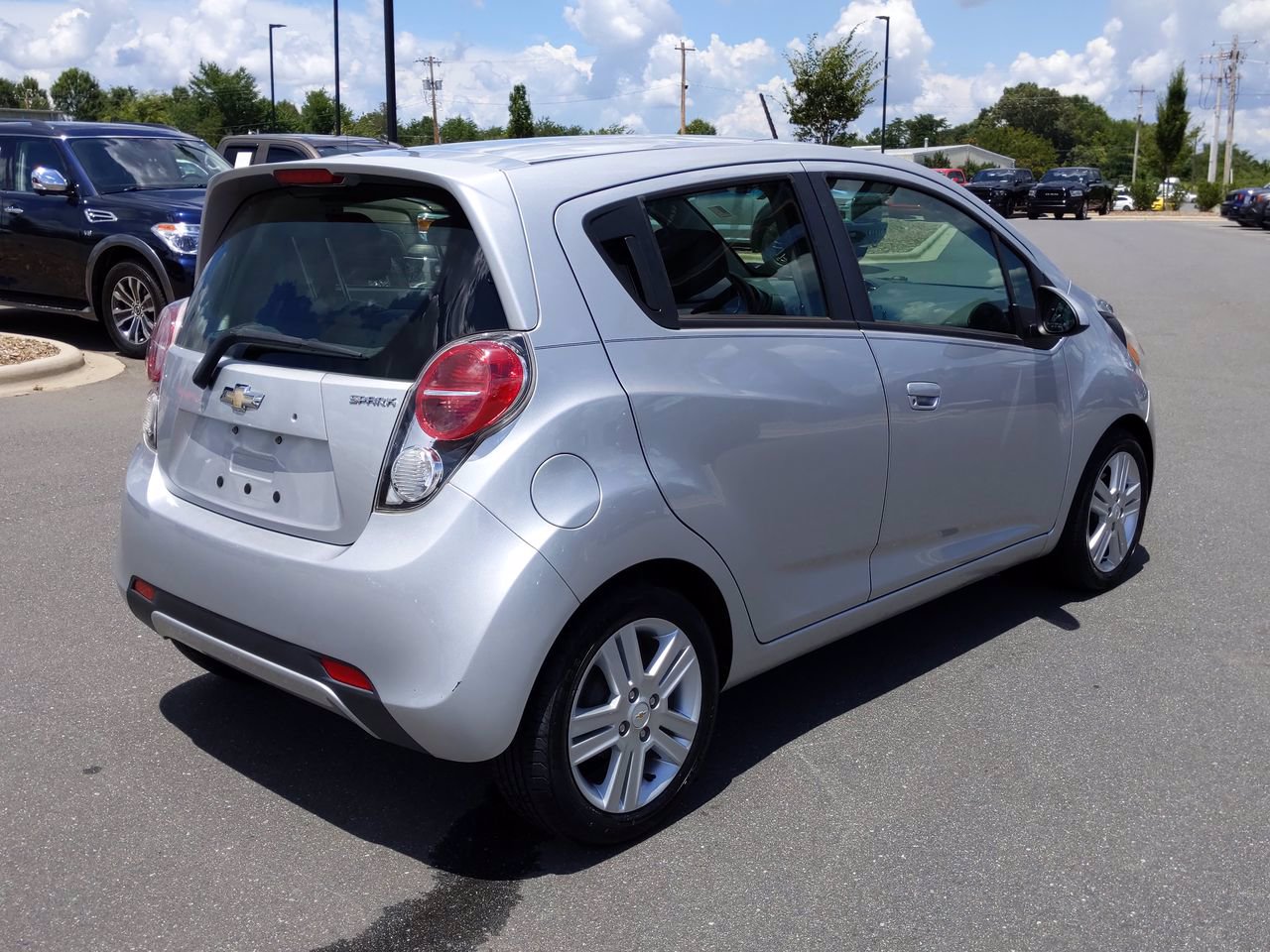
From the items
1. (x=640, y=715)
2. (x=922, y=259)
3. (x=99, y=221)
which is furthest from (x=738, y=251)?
(x=99, y=221)

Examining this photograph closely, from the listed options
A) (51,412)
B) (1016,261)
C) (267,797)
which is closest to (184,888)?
(267,797)

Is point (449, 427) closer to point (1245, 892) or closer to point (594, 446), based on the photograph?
point (594, 446)

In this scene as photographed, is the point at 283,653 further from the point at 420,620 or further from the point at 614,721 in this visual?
the point at 614,721

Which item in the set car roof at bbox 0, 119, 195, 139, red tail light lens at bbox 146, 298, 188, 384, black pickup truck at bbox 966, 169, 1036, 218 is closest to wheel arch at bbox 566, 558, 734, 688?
red tail light lens at bbox 146, 298, 188, 384

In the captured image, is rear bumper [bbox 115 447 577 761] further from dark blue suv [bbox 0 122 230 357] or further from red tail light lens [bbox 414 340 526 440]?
dark blue suv [bbox 0 122 230 357]

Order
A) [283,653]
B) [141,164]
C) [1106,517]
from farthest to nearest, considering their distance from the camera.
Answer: [141,164] < [1106,517] < [283,653]

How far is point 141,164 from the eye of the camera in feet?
38.6

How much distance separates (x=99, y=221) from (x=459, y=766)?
8.64 m

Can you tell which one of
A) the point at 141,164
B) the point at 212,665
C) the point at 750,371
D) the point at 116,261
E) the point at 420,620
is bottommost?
the point at 212,665

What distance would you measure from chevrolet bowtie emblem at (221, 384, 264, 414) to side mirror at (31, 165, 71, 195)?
28.7ft

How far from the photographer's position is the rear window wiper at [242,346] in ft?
10.9

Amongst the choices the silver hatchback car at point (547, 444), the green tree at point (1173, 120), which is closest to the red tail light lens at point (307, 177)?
the silver hatchback car at point (547, 444)

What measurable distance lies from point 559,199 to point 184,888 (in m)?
1.91

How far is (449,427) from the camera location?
2994 millimetres
